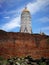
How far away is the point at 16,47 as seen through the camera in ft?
28.3

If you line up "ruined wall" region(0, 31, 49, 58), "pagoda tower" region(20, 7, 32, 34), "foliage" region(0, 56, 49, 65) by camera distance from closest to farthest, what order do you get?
"foliage" region(0, 56, 49, 65)
"ruined wall" region(0, 31, 49, 58)
"pagoda tower" region(20, 7, 32, 34)

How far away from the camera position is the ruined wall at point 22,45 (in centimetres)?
847

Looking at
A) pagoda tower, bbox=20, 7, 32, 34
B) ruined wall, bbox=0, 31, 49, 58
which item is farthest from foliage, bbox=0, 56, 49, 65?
pagoda tower, bbox=20, 7, 32, 34

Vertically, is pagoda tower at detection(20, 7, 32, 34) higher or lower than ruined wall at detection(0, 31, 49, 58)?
higher

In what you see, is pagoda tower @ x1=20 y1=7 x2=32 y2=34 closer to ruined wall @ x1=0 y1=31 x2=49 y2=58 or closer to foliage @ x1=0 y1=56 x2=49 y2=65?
ruined wall @ x1=0 y1=31 x2=49 y2=58

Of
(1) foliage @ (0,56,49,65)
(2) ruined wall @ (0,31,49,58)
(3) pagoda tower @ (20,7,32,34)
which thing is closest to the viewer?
(1) foliage @ (0,56,49,65)

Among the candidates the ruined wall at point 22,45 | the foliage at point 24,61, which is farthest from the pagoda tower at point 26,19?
the foliage at point 24,61

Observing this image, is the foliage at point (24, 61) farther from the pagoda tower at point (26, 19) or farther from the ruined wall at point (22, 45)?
the pagoda tower at point (26, 19)

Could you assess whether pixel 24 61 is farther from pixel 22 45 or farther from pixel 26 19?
pixel 26 19

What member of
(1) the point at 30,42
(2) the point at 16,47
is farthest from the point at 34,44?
(2) the point at 16,47

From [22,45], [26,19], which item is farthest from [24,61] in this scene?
[26,19]

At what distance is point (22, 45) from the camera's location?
8750mm

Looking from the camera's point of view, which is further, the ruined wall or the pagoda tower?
the pagoda tower

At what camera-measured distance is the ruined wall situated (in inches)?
333
